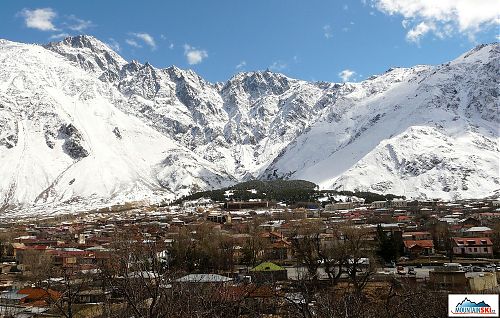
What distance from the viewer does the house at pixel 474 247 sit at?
159 ft

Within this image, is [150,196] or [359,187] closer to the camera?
[359,187]

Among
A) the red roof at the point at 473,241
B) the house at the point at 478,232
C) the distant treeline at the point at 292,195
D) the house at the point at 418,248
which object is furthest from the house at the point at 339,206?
the house at the point at 418,248

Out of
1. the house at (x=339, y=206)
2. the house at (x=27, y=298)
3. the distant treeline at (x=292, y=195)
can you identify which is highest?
the distant treeline at (x=292, y=195)

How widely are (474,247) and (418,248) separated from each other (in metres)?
5.45

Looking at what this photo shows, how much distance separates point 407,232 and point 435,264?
16850 mm

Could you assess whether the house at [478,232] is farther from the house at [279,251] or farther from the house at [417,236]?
the house at [279,251]

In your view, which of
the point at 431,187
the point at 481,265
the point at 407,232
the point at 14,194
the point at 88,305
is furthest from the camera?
the point at 14,194

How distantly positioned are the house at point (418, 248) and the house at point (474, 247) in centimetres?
255

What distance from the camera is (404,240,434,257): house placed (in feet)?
161

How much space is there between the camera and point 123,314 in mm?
14586

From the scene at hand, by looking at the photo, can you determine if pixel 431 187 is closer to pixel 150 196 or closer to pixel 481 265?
pixel 150 196

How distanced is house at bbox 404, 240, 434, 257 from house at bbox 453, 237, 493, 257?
255cm

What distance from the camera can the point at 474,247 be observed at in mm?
48844

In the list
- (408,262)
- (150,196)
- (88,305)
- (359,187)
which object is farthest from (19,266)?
(150,196)
